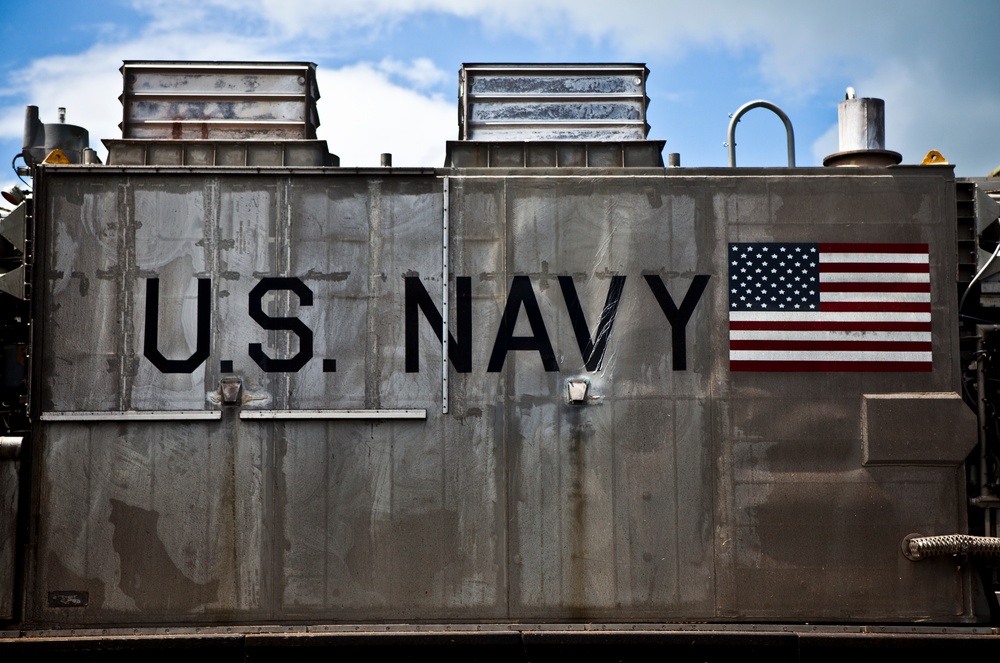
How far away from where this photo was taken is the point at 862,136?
7.91 meters

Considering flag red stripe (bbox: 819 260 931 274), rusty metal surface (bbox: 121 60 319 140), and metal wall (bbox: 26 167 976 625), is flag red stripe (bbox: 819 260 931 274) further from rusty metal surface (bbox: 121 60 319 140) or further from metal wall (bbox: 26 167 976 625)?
rusty metal surface (bbox: 121 60 319 140)

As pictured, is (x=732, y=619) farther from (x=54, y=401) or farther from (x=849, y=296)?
(x=54, y=401)

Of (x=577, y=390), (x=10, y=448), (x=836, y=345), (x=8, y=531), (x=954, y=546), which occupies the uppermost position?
(x=836, y=345)

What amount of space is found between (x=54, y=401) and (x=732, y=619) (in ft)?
18.3

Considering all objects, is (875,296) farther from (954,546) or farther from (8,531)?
(8,531)

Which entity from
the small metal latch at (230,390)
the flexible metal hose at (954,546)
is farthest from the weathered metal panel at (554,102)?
the flexible metal hose at (954,546)

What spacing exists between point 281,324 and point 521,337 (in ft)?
6.27

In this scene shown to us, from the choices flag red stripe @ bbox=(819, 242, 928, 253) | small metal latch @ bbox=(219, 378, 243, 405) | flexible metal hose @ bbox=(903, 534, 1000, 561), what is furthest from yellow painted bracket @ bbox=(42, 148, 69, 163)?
flexible metal hose @ bbox=(903, 534, 1000, 561)

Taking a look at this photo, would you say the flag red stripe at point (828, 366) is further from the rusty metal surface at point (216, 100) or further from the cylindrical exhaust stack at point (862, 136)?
the rusty metal surface at point (216, 100)

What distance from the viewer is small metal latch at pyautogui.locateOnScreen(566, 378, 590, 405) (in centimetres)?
727

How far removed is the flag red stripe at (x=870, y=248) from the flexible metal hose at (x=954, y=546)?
2.27 m

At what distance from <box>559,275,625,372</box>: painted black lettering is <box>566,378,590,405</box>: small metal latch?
0.43 feet

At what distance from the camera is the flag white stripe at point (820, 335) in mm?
7398

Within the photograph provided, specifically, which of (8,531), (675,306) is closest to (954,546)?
(675,306)
